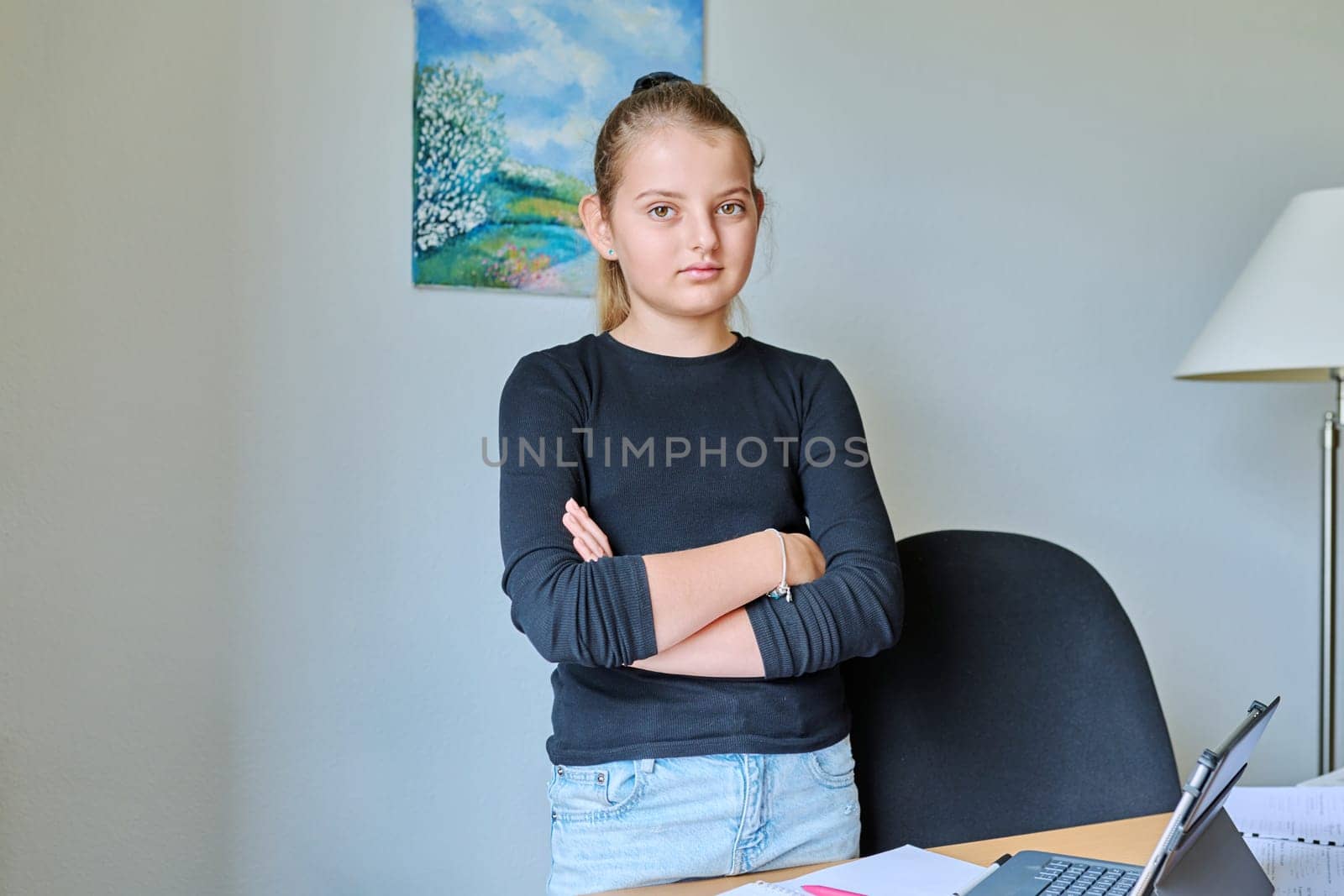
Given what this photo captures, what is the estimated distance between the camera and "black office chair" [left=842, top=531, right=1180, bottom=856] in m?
1.30

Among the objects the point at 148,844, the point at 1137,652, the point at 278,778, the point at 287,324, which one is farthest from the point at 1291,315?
the point at 148,844

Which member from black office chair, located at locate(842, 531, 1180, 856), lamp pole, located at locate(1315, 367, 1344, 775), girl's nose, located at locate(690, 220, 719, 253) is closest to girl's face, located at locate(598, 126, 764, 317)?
girl's nose, located at locate(690, 220, 719, 253)

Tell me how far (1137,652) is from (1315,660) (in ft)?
4.27

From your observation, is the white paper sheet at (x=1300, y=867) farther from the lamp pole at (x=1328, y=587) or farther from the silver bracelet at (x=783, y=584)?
the lamp pole at (x=1328, y=587)

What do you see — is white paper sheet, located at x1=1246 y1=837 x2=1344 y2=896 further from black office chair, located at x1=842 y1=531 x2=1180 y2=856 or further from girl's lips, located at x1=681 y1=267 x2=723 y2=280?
girl's lips, located at x1=681 y1=267 x2=723 y2=280

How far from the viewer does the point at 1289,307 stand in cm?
188

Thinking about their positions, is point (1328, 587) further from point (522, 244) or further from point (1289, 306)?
point (522, 244)

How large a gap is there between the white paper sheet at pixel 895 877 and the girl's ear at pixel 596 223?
70 centimetres

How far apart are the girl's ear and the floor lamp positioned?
115 cm

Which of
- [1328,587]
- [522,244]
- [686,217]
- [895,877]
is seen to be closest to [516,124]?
[522,244]

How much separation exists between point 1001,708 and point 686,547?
45 centimetres

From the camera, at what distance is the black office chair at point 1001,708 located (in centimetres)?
130

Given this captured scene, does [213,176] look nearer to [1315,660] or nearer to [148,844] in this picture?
[148,844]

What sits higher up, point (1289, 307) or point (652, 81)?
point (652, 81)
